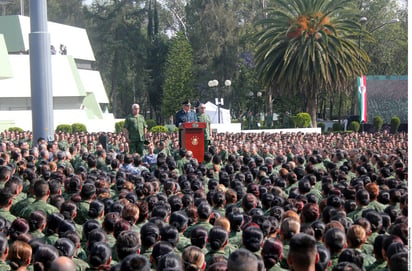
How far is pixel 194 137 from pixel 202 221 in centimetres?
947

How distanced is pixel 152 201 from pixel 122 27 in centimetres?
5886

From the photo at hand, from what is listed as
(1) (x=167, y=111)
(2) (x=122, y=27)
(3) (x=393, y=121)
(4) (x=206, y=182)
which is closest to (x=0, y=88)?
(1) (x=167, y=111)

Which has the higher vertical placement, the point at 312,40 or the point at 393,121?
the point at 312,40

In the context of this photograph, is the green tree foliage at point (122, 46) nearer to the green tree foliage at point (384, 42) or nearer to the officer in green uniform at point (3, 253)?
the green tree foliage at point (384, 42)

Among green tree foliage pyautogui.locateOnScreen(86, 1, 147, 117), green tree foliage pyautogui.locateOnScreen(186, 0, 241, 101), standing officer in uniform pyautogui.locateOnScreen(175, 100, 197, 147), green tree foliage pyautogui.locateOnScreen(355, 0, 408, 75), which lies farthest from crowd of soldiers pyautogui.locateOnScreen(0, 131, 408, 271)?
green tree foliage pyautogui.locateOnScreen(86, 1, 147, 117)

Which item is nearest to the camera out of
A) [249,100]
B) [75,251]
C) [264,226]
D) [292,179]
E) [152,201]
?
[75,251]

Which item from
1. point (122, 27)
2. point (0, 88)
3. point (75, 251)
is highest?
point (122, 27)

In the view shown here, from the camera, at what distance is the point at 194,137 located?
17266mm

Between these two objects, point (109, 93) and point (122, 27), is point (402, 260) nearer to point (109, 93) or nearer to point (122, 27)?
point (122, 27)

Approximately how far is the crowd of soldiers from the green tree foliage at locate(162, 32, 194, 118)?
41.4m

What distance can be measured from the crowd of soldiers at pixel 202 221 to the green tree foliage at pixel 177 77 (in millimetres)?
41404

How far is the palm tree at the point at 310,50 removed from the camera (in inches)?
1610

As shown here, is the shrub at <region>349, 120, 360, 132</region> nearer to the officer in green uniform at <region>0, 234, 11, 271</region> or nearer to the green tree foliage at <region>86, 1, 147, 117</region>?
the green tree foliage at <region>86, 1, 147, 117</region>

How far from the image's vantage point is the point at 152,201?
8.94 metres
